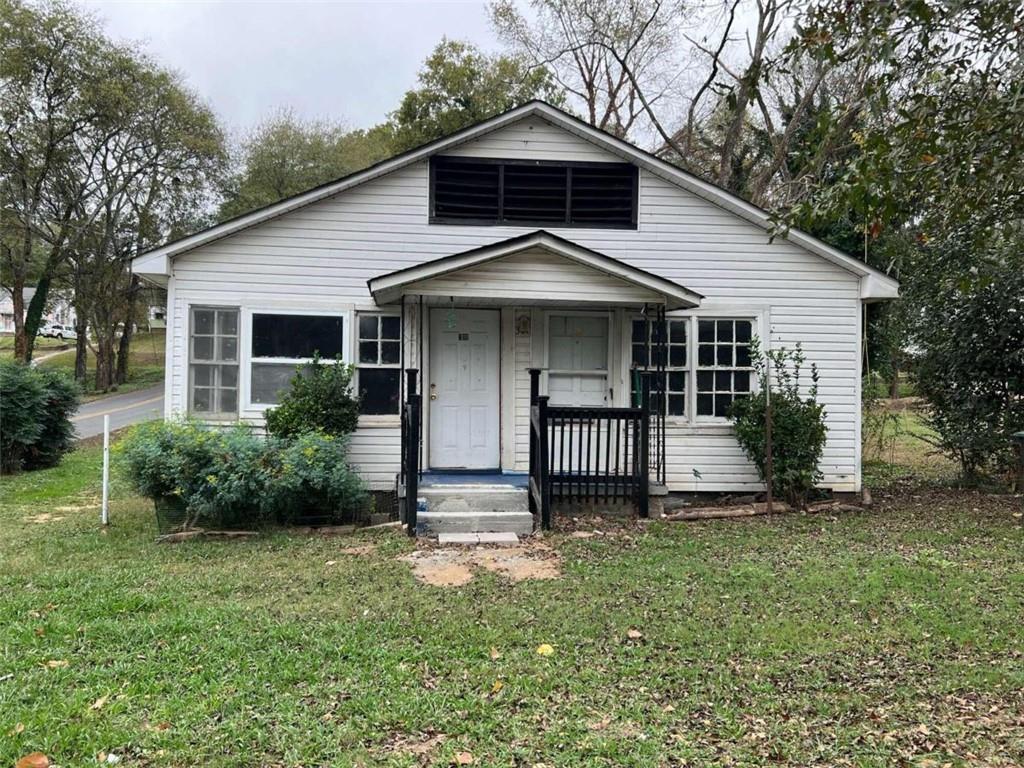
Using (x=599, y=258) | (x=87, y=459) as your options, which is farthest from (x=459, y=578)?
(x=87, y=459)

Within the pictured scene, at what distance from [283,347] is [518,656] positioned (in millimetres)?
5796

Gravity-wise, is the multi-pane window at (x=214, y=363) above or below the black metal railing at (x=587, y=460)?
above

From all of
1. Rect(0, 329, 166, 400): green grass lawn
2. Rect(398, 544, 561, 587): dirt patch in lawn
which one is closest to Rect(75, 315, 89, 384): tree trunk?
Rect(0, 329, 166, 400): green grass lawn

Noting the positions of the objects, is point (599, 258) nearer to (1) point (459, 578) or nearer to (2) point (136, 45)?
(1) point (459, 578)

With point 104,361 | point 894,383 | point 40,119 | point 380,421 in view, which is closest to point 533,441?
point 380,421

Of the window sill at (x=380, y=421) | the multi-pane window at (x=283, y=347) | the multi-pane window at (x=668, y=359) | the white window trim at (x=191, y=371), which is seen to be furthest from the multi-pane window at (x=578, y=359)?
the white window trim at (x=191, y=371)

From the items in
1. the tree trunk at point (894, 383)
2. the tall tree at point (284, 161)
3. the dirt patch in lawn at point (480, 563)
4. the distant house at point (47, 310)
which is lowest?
the dirt patch in lawn at point (480, 563)

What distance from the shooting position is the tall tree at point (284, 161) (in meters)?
31.6

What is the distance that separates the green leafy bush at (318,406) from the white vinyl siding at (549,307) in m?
0.55

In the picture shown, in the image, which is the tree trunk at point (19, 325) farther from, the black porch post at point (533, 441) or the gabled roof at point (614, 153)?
the black porch post at point (533, 441)

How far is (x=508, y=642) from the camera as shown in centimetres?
426

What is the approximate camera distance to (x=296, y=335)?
8.65 metres

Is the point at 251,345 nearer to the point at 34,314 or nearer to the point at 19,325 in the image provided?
the point at 19,325

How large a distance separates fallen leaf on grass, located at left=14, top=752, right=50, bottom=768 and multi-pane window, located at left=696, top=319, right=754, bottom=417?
7.79m
